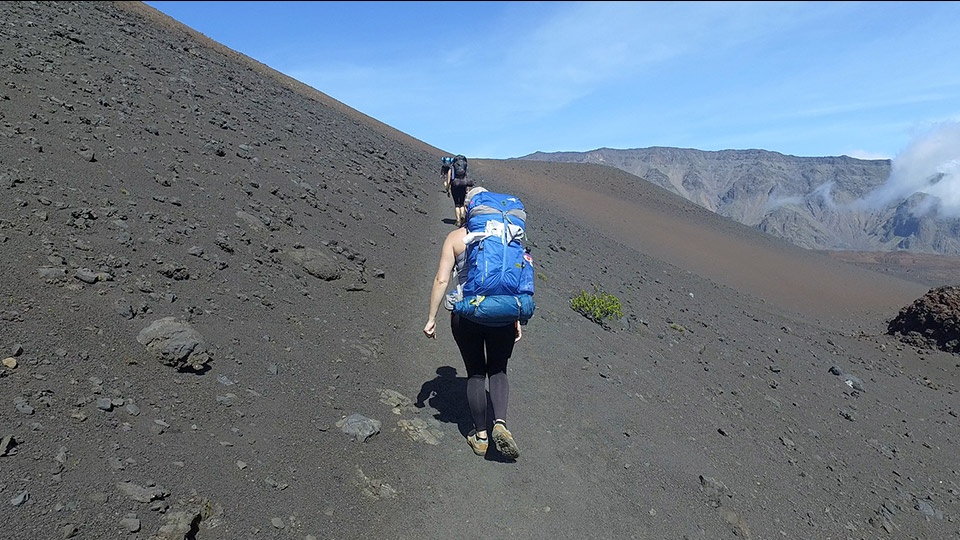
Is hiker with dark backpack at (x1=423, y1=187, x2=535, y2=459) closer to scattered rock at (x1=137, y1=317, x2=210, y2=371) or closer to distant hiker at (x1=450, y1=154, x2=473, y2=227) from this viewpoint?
scattered rock at (x1=137, y1=317, x2=210, y2=371)

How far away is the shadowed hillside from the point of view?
9.87ft

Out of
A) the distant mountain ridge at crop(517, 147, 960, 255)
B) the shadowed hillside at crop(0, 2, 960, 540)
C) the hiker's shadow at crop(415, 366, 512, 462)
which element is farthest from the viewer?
the distant mountain ridge at crop(517, 147, 960, 255)

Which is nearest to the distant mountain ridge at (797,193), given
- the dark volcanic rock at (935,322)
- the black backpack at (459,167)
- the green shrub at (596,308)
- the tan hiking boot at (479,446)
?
the dark volcanic rock at (935,322)

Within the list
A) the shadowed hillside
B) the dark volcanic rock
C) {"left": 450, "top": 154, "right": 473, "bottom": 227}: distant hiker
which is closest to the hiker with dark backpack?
the shadowed hillside

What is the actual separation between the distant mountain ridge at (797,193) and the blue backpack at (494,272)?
115 metres

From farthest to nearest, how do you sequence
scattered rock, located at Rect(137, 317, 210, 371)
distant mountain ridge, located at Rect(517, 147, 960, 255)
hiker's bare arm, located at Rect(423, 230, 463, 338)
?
distant mountain ridge, located at Rect(517, 147, 960, 255), scattered rock, located at Rect(137, 317, 210, 371), hiker's bare arm, located at Rect(423, 230, 463, 338)

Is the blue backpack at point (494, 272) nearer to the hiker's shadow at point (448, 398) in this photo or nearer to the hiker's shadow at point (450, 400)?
the hiker's shadow at point (450, 400)

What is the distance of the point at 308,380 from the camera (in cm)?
430

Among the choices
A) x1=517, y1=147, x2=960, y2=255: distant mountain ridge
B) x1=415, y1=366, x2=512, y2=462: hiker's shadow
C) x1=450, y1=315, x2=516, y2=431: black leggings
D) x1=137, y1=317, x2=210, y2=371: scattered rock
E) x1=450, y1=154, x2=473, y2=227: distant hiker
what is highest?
x1=517, y1=147, x2=960, y2=255: distant mountain ridge

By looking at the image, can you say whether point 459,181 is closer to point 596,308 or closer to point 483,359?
point 596,308

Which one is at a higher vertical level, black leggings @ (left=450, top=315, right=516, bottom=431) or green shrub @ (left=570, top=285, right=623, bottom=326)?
black leggings @ (left=450, top=315, right=516, bottom=431)

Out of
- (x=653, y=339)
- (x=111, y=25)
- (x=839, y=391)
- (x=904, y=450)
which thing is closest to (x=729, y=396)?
(x=653, y=339)

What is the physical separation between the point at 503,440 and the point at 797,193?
177 metres

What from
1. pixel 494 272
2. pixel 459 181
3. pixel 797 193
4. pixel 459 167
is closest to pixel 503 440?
pixel 494 272
